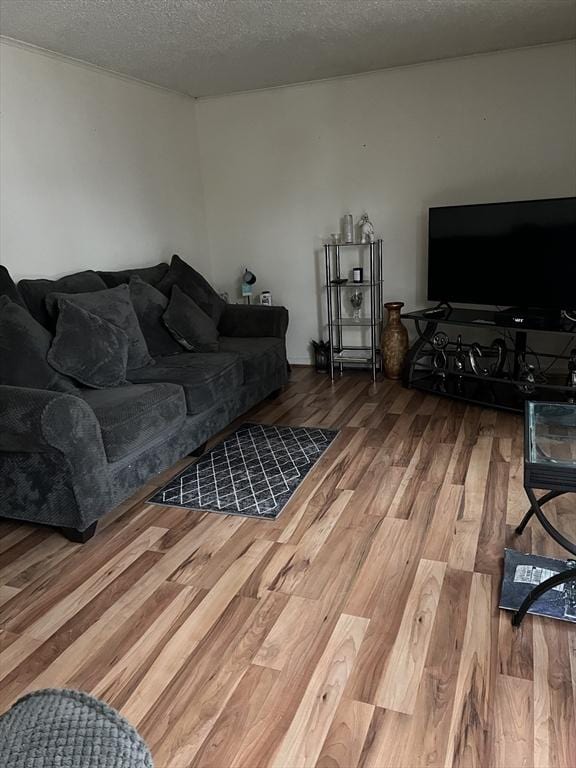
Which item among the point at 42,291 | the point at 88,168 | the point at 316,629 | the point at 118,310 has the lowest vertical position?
the point at 316,629

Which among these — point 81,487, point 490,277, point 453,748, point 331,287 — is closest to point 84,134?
point 331,287

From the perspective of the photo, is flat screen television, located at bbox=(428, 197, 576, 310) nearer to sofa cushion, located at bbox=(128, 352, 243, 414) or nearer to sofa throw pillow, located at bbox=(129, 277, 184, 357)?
sofa cushion, located at bbox=(128, 352, 243, 414)

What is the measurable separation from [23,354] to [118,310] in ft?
2.44

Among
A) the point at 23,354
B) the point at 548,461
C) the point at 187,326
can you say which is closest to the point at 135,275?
the point at 187,326

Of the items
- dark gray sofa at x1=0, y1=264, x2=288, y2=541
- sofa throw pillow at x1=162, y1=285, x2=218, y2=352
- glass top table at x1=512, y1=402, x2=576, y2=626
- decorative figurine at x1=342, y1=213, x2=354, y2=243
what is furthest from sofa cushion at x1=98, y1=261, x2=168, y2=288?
glass top table at x1=512, y1=402, x2=576, y2=626

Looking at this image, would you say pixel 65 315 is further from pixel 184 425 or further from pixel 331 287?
pixel 331 287

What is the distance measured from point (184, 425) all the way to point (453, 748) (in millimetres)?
1990

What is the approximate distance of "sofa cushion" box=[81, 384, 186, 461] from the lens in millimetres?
2414

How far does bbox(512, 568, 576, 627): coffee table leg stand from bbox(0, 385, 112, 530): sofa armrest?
168 cm

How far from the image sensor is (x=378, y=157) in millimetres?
4383

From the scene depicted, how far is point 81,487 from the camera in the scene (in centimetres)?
227

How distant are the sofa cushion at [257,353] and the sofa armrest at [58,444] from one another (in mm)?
1399

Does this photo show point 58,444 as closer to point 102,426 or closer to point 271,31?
point 102,426

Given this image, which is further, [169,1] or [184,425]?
[184,425]
